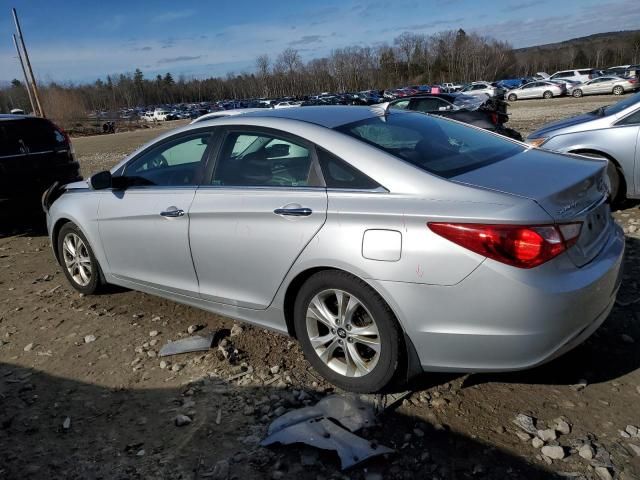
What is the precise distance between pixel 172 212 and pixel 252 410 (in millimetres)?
1476

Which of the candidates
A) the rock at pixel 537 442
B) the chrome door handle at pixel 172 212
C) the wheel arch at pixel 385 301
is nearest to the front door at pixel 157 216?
the chrome door handle at pixel 172 212

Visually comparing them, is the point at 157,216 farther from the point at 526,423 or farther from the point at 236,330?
the point at 526,423

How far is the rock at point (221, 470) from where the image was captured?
2.60 m

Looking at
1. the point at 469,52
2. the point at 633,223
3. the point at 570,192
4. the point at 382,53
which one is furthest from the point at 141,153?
the point at 382,53

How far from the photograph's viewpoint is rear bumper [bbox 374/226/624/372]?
2498 millimetres

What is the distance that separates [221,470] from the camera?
104 inches

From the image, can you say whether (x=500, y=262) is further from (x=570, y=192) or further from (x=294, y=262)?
(x=294, y=262)

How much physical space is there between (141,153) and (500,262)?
2977 mm

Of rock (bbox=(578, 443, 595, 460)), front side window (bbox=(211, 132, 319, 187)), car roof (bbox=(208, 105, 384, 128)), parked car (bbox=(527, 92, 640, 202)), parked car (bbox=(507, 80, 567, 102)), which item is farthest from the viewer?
parked car (bbox=(507, 80, 567, 102))

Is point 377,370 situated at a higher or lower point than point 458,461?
higher

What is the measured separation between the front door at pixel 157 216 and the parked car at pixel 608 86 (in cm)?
3859

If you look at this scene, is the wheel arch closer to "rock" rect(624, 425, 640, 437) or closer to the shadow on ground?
the shadow on ground

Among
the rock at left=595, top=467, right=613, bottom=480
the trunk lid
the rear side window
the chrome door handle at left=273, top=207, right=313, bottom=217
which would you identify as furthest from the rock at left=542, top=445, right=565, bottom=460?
the chrome door handle at left=273, top=207, right=313, bottom=217

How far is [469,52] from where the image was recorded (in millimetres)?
105375
